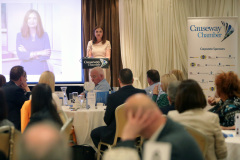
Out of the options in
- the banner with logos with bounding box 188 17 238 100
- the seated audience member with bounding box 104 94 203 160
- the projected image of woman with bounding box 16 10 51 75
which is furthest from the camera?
the projected image of woman with bounding box 16 10 51 75

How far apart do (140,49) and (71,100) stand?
3.30m

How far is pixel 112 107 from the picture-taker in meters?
4.18

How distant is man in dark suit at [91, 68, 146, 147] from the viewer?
165 inches

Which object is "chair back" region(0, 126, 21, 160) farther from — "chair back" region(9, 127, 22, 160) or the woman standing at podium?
the woman standing at podium

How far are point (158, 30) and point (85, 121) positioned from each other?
162 inches

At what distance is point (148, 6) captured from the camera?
329 inches

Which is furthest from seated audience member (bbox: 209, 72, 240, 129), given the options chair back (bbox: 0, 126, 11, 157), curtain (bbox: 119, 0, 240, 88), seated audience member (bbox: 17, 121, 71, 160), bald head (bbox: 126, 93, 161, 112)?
curtain (bbox: 119, 0, 240, 88)

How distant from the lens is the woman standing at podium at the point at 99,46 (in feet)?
25.5

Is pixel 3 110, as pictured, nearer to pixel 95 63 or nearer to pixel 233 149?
pixel 233 149

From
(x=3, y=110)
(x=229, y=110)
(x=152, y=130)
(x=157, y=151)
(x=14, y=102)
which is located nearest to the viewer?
(x=157, y=151)

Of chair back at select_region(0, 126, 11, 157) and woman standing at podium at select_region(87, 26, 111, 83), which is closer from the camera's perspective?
chair back at select_region(0, 126, 11, 157)

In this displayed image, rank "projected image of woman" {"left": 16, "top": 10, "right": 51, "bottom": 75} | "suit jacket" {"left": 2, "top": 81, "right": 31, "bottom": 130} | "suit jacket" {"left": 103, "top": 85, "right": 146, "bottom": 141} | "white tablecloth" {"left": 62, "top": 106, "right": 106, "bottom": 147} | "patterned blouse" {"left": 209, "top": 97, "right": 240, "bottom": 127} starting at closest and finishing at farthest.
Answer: "patterned blouse" {"left": 209, "top": 97, "right": 240, "bottom": 127} < "suit jacket" {"left": 103, "top": 85, "right": 146, "bottom": 141} < "suit jacket" {"left": 2, "top": 81, "right": 31, "bottom": 130} < "white tablecloth" {"left": 62, "top": 106, "right": 106, "bottom": 147} < "projected image of woman" {"left": 16, "top": 10, "right": 51, "bottom": 75}

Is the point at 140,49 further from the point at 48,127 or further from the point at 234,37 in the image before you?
the point at 48,127

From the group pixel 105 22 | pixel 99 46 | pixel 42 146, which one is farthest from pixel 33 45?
pixel 42 146
